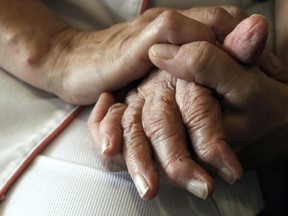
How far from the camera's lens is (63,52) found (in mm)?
662

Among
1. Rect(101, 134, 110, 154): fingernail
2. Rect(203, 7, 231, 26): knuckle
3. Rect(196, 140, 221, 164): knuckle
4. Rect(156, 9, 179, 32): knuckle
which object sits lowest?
Rect(196, 140, 221, 164): knuckle

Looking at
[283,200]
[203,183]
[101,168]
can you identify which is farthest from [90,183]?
[283,200]

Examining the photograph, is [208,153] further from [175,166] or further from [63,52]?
[63,52]

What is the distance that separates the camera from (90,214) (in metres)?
0.49

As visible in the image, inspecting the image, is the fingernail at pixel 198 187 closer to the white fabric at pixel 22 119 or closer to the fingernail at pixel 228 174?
the fingernail at pixel 228 174

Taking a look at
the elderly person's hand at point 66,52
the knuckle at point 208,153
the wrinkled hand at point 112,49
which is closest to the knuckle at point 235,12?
the wrinkled hand at point 112,49

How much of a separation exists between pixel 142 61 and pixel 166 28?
2.6 inches

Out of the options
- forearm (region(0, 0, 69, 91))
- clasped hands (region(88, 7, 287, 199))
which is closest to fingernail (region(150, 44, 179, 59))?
clasped hands (region(88, 7, 287, 199))

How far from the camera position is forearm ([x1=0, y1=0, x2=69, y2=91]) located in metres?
0.65

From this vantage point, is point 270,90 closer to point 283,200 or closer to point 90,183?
point 90,183

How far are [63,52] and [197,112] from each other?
0.93ft

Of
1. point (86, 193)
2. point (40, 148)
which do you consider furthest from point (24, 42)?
point (86, 193)

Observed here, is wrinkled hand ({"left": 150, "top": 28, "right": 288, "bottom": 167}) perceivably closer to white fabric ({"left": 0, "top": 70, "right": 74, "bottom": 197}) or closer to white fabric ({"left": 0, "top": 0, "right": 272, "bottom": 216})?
white fabric ({"left": 0, "top": 0, "right": 272, "bottom": 216})

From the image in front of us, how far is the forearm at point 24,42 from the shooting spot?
654 millimetres
